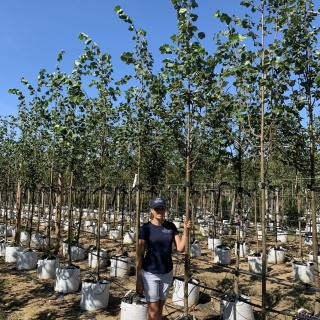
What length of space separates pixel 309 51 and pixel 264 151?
2310 millimetres

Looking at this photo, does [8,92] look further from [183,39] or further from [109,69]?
[183,39]

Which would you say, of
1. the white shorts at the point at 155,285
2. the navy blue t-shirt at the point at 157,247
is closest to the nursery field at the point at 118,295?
the white shorts at the point at 155,285

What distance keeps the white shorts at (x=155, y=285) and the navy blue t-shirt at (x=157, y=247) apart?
0.19ft

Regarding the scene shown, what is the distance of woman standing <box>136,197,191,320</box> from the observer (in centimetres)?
354

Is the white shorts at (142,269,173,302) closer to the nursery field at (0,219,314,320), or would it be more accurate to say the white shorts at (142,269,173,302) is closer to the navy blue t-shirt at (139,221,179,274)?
the navy blue t-shirt at (139,221,179,274)

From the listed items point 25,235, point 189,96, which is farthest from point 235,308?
point 25,235

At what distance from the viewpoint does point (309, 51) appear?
17.8 feet

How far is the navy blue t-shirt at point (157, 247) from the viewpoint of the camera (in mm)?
3541

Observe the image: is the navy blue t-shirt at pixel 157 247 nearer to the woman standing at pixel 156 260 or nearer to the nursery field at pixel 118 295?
the woman standing at pixel 156 260

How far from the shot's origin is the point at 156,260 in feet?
11.6

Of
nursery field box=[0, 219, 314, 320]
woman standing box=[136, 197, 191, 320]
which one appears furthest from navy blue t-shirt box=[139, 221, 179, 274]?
nursery field box=[0, 219, 314, 320]

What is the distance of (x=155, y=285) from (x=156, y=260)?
274mm

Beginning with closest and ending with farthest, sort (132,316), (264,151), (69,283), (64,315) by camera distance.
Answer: (264,151) < (132,316) < (64,315) < (69,283)

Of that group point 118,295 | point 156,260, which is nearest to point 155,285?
point 156,260
